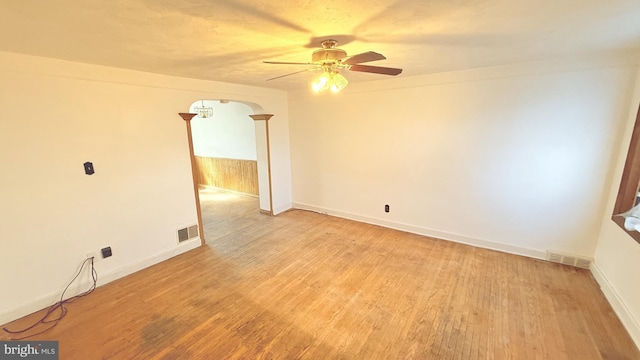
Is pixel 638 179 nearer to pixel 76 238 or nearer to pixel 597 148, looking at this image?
pixel 597 148

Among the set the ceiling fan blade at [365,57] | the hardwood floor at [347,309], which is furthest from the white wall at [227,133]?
the ceiling fan blade at [365,57]

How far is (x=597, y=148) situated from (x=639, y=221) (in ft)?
3.11

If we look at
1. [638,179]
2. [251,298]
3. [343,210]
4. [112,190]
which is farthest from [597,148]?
[112,190]

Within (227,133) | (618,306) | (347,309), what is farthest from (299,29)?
(227,133)

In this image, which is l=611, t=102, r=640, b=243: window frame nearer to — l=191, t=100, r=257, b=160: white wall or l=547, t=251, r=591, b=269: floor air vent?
l=547, t=251, r=591, b=269: floor air vent

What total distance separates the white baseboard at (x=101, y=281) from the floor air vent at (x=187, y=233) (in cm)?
6

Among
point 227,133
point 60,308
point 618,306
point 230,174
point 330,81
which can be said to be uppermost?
point 330,81

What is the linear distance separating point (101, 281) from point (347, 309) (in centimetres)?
278

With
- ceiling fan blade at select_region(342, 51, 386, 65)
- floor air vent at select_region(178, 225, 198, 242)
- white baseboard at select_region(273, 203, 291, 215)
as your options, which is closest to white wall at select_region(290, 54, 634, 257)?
white baseboard at select_region(273, 203, 291, 215)

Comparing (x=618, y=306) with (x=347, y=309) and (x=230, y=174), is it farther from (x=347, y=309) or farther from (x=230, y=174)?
(x=230, y=174)

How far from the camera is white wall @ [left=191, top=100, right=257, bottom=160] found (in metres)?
6.29

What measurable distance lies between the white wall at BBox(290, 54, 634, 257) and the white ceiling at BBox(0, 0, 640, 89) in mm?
516

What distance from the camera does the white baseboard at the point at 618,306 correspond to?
2.07 meters

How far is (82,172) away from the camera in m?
2.70
